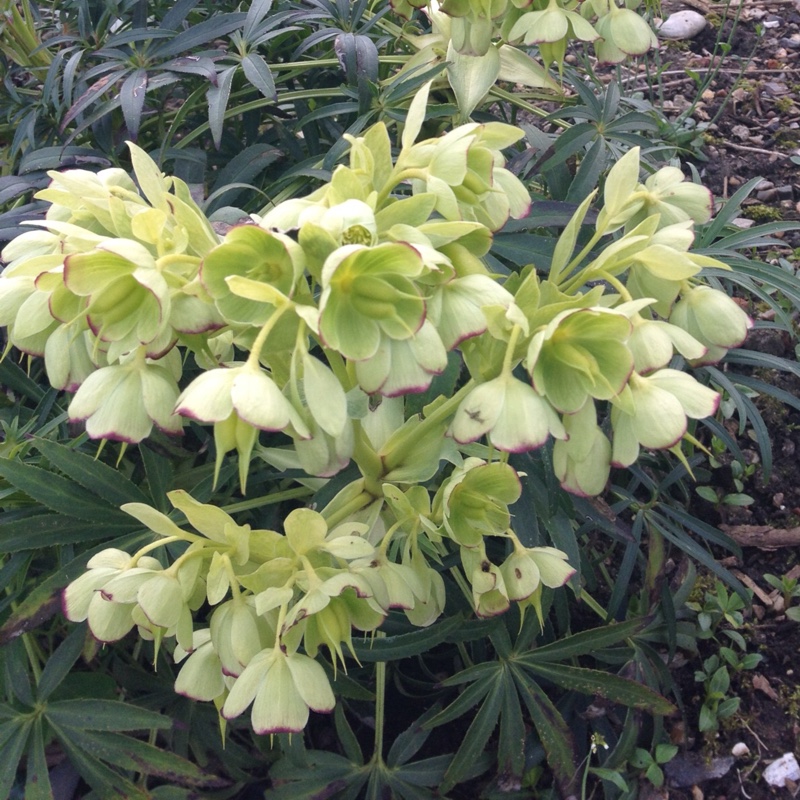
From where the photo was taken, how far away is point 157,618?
59cm

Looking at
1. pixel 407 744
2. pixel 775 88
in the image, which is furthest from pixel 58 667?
pixel 775 88

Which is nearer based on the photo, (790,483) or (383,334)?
(383,334)

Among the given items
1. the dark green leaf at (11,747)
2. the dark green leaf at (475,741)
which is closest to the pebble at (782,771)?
the dark green leaf at (475,741)

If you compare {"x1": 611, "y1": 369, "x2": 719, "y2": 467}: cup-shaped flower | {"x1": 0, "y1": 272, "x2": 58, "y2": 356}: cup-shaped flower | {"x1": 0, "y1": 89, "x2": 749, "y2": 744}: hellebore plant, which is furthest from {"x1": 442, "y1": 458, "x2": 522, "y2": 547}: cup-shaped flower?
{"x1": 0, "y1": 272, "x2": 58, "y2": 356}: cup-shaped flower

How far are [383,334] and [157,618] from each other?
270 mm

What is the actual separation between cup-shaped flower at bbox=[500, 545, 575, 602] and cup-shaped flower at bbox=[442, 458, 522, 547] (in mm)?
37

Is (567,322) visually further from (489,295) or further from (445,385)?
(445,385)

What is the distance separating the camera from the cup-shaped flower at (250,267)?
500 mm

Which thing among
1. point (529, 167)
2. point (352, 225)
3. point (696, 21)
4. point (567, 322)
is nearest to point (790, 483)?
point (529, 167)

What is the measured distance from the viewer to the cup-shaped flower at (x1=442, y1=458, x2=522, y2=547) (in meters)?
0.66

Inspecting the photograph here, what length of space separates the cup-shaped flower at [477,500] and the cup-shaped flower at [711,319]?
0.18 m

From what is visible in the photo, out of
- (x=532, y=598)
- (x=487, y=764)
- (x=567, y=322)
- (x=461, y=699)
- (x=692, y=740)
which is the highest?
(x=567, y=322)

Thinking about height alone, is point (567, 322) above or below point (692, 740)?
above

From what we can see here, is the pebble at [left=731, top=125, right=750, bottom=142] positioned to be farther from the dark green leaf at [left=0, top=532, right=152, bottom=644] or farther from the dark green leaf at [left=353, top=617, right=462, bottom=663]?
the dark green leaf at [left=0, top=532, right=152, bottom=644]
